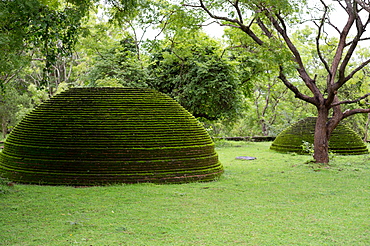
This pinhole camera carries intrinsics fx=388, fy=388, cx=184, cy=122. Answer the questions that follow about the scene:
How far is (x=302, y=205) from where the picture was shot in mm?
7754

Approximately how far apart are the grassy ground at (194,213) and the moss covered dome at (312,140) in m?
7.12

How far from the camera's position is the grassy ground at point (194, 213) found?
5.61 metres

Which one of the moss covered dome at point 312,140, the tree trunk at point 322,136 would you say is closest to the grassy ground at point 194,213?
the tree trunk at point 322,136

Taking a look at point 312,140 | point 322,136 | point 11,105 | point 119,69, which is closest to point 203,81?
point 119,69

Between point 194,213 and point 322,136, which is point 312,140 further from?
point 194,213

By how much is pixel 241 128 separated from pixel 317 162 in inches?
940

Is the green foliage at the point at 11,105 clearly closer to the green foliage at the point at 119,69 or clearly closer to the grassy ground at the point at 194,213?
the green foliage at the point at 119,69

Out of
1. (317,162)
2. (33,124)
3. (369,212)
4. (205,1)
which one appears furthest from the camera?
(317,162)

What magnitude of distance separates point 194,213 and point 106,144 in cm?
340

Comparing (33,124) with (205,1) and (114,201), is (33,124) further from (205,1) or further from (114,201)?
(205,1)

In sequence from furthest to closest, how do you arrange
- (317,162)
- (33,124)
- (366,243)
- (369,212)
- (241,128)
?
(241,128), (317,162), (33,124), (369,212), (366,243)

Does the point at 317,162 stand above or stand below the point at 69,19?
below

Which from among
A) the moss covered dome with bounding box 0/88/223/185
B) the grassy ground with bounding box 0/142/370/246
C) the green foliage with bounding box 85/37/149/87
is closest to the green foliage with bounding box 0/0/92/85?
the moss covered dome with bounding box 0/88/223/185

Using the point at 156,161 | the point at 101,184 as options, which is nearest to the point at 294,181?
the point at 156,161
